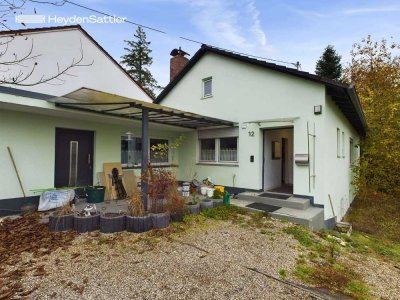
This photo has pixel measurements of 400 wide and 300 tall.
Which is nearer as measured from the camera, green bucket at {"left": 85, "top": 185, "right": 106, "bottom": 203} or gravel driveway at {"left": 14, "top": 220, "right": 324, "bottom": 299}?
gravel driveway at {"left": 14, "top": 220, "right": 324, "bottom": 299}

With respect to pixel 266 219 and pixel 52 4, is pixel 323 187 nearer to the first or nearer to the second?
pixel 266 219

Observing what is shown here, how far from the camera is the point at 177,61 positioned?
1306cm

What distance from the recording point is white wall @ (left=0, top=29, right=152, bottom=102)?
7.50m

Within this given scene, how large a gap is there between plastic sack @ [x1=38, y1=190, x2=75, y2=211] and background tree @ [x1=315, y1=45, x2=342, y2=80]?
23.8 metres

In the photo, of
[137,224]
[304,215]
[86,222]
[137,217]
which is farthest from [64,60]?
[304,215]

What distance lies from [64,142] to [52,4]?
5.84 m

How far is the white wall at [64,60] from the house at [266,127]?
3.23 m

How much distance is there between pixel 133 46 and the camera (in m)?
32.5

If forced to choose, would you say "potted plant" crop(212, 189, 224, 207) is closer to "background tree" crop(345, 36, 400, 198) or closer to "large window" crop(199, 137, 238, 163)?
"large window" crop(199, 137, 238, 163)

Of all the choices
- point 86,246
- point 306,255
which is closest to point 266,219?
point 306,255

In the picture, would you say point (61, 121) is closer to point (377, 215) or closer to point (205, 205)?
point (205, 205)

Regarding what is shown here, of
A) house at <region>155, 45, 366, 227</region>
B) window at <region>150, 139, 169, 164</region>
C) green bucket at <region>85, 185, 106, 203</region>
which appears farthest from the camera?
window at <region>150, 139, 169, 164</region>

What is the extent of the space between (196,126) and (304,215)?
5.90m

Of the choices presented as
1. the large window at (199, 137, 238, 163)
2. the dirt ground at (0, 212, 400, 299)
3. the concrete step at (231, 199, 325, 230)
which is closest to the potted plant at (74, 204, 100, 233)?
the dirt ground at (0, 212, 400, 299)
